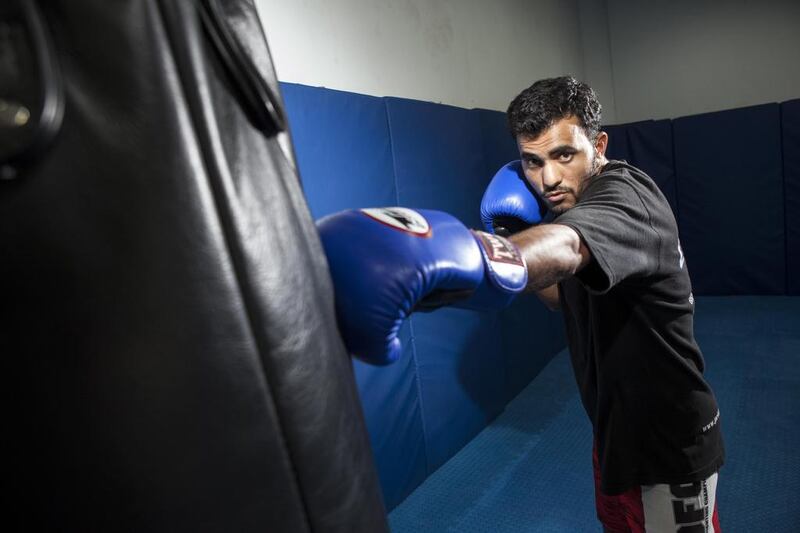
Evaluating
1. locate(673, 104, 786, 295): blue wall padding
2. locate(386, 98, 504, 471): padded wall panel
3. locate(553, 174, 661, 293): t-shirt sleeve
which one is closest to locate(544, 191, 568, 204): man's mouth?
locate(553, 174, 661, 293): t-shirt sleeve

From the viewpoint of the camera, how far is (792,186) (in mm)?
5090

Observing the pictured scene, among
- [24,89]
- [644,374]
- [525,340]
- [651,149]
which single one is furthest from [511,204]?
[651,149]

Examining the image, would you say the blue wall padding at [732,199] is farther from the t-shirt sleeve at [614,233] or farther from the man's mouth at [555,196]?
the t-shirt sleeve at [614,233]

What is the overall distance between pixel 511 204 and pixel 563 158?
280mm

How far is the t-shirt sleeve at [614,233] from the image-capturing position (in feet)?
3.34

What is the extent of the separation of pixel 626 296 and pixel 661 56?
6.07 meters

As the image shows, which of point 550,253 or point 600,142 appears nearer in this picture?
point 550,253

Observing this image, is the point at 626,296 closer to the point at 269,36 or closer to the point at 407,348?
the point at 407,348

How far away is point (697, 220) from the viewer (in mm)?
5672

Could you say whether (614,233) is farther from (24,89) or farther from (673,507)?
(24,89)

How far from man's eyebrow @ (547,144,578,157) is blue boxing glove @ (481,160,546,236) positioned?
0.26m

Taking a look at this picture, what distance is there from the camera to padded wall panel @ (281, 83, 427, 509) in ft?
6.94

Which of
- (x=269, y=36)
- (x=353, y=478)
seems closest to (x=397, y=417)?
(x=269, y=36)

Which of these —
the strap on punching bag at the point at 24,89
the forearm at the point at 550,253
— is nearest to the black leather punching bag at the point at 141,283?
the strap on punching bag at the point at 24,89
